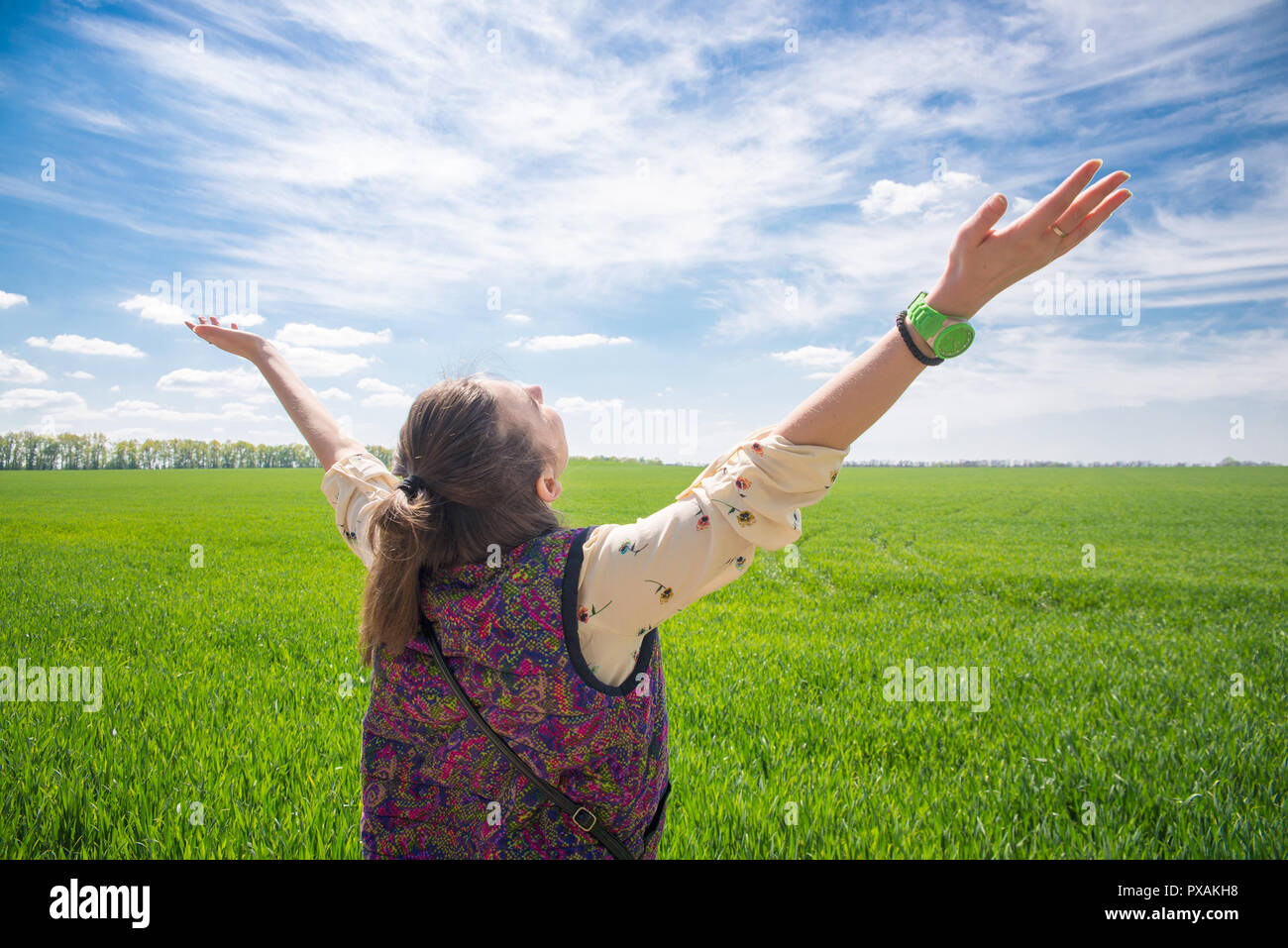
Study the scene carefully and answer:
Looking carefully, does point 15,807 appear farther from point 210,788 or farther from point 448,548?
point 448,548

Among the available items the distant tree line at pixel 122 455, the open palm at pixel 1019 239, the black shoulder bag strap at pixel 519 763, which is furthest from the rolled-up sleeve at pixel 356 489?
the distant tree line at pixel 122 455

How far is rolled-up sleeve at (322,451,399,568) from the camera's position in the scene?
2061 millimetres

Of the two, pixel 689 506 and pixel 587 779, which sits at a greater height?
pixel 689 506

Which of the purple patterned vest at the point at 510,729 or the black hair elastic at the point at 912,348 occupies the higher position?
the black hair elastic at the point at 912,348

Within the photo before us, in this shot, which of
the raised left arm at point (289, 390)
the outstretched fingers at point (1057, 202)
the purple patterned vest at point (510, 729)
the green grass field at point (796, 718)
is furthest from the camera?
the green grass field at point (796, 718)

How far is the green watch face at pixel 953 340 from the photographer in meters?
1.31

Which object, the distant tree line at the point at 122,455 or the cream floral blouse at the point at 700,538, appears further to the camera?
the distant tree line at the point at 122,455

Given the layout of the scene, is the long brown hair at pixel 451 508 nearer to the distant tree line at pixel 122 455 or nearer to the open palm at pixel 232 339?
the open palm at pixel 232 339

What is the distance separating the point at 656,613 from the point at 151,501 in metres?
42.8

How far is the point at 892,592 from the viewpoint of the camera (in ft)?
37.9

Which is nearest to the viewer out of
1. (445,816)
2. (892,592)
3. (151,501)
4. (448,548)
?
(448,548)

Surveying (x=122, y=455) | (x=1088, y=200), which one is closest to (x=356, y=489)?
(x=1088, y=200)
